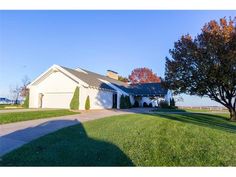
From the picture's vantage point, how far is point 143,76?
191ft

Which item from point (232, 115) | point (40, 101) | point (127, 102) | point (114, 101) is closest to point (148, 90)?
point (127, 102)

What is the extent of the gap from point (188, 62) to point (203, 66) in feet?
4.69

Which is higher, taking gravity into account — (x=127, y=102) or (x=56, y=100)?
(x=56, y=100)

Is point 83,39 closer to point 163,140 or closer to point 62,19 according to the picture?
point 62,19

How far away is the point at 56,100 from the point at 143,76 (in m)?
33.6

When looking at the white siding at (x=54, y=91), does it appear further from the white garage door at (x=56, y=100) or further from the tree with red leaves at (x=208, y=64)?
the tree with red leaves at (x=208, y=64)

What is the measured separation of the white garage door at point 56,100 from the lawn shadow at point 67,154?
18.1 meters

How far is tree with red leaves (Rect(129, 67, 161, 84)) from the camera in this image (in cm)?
5753

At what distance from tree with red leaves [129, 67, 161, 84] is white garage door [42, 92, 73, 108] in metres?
31.9

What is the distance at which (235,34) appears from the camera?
1795cm

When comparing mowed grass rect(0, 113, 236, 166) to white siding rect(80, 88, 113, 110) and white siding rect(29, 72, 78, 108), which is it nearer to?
white siding rect(80, 88, 113, 110)

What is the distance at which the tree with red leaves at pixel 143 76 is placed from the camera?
189 feet

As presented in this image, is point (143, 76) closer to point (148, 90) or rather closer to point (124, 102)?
point (148, 90)

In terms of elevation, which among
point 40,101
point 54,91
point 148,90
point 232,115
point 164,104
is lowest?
point 232,115
